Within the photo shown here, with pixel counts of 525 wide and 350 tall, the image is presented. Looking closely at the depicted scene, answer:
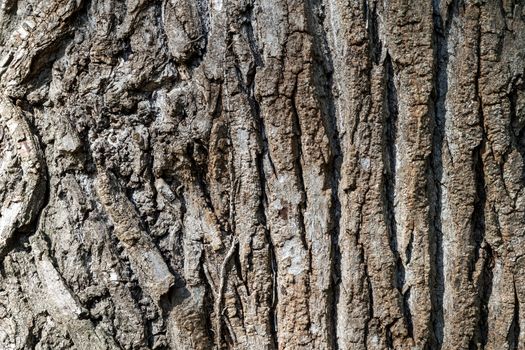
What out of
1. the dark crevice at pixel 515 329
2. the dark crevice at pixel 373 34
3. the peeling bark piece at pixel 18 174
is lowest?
the dark crevice at pixel 515 329

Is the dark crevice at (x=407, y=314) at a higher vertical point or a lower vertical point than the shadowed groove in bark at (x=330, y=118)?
lower

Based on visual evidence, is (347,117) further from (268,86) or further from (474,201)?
(474,201)

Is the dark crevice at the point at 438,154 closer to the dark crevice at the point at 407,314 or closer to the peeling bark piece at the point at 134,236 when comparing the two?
the dark crevice at the point at 407,314

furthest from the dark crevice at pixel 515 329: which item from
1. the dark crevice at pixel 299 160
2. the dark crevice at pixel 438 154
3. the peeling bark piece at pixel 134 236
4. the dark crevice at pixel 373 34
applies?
the peeling bark piece at pixel 134 236

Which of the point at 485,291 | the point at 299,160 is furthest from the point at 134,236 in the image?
the point at 485,291

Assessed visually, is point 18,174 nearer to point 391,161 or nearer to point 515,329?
point 391,161

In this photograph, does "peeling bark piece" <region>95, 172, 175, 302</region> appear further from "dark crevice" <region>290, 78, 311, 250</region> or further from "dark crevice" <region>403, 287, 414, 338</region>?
"dark crevice" <region>403, 287, 414, 338</region>

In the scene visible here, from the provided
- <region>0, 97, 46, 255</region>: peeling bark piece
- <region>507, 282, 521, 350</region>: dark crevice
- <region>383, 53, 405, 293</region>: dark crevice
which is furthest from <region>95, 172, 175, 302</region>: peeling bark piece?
<region>507, 282, 521, 350</region>: dark crevice

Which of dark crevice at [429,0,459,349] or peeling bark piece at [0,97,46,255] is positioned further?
peeling bark piece at [0,97,46,255]

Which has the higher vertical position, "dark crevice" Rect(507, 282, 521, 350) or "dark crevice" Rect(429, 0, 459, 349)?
"dark crevice" Rect(429, 0, 459, 349)
